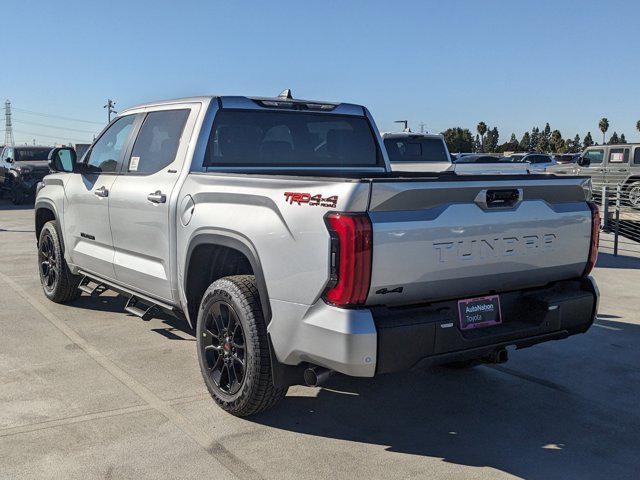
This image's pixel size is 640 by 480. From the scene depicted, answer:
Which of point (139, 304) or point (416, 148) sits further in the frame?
point (416, 148)

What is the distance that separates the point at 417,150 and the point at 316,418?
8.97 meters

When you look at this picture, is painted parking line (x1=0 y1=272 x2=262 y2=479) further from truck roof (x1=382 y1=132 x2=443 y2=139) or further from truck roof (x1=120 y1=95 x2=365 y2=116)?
truck roof (x1=382 y1=132 x2=443 y2=139)

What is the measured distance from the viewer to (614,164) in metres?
20.5

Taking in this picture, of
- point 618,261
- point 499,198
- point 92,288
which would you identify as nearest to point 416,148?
point 618,261

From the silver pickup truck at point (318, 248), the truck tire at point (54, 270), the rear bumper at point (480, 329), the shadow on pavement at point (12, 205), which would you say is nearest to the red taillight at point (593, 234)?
the silver pickup truck at point (318, 248)

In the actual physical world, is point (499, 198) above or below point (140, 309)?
above

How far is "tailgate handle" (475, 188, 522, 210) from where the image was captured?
145 inches

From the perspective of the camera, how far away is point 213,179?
14.1 feet

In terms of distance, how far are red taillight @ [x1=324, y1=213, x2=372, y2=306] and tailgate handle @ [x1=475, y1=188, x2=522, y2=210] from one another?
0.79 meters

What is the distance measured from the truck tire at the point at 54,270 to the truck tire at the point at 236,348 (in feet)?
9.79

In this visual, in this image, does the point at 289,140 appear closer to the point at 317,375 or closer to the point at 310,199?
the point at 310,199

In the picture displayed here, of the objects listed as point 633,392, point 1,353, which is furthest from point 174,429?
point 633,392

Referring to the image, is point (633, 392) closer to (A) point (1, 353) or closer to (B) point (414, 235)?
(B) point (414, 235)

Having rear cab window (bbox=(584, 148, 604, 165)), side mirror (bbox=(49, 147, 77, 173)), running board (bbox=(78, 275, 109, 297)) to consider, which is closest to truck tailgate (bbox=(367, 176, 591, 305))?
running board (bbox=(78, 275, 109, 297))
